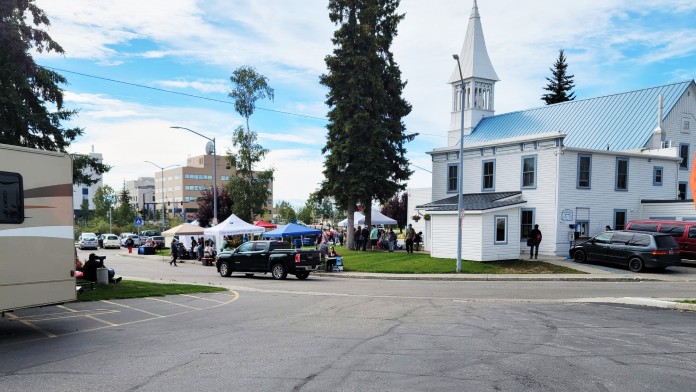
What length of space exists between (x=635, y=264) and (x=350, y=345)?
1895cm

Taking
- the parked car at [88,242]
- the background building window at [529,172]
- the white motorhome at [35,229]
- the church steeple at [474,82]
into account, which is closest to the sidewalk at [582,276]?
the background building window at [529,172]

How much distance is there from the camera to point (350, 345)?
8703mm

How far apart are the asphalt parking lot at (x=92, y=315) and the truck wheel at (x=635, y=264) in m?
17.7

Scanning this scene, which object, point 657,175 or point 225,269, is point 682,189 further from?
point 225,269

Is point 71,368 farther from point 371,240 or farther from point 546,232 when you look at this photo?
point 371,240

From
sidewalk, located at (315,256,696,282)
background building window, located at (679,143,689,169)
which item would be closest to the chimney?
background building window, located at (679,143,689,169)

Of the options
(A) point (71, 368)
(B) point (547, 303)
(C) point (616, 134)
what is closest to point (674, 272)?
(B) point (547, 303)

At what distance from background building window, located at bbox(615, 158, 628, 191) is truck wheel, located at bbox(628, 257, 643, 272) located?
885 cm

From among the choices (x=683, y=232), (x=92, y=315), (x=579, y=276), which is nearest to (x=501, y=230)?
(x=579, y=276)

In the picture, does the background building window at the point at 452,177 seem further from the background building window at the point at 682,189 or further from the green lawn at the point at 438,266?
the background building window at the point at 682,189

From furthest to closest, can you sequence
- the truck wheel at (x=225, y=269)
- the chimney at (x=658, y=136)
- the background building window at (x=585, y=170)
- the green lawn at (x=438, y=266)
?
the chimney at (x=658, y=136) → the background building window at (x=585, y=170) → the truck wheel at (x=225, y=269) → the green lawn at (x=438, y=266)

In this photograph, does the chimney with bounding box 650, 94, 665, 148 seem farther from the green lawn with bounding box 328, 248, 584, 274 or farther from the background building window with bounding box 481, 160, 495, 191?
the green lawn with bounding box 328, 248, 584, 274

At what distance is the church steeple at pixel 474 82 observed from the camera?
159 ft

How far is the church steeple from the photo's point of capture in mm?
48562
